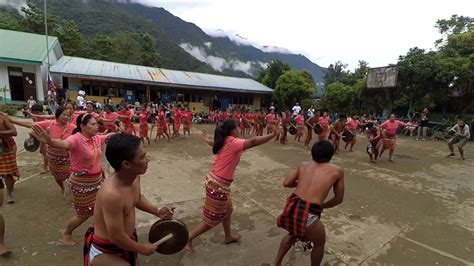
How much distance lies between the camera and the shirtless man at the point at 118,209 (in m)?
1.78

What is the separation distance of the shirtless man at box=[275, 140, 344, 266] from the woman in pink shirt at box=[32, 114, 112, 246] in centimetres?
233

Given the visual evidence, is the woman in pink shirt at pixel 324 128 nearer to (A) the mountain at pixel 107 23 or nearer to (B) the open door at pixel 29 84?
(B) the open door at pixel 29 84

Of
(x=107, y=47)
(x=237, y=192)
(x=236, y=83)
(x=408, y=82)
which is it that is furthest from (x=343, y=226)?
(x=107, y=47)

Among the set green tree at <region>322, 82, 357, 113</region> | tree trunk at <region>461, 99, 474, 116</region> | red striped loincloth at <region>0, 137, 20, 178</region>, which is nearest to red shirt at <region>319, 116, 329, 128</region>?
red striped loincloth at <region>0, 137, 20, 178</region>

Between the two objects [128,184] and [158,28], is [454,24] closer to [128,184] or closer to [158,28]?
[128,184]

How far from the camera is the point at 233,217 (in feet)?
15.2

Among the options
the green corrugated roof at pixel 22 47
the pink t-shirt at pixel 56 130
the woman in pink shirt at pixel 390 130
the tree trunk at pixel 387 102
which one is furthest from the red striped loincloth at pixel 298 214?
the tree trunk at pixel 387 102

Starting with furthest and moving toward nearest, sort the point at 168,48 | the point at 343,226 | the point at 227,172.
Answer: the point at 168,48 → the point at 343,226 → the point at 227,172

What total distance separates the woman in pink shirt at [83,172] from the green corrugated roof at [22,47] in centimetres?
1859

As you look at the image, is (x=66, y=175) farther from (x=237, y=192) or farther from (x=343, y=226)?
(x=343, y=226)

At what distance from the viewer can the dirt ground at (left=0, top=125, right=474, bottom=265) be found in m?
3.51

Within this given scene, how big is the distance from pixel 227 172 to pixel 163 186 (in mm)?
3050

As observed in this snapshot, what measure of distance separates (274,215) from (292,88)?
23.3 m

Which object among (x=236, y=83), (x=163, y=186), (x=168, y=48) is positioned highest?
(x=168, y=48)
